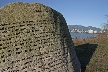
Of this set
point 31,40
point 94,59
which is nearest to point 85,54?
point 94,59

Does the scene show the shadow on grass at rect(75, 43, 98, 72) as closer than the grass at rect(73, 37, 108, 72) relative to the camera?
No

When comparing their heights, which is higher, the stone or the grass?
the stone

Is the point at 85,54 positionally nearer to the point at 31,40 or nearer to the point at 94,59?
the point at 94,59

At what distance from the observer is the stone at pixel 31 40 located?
11773 mm

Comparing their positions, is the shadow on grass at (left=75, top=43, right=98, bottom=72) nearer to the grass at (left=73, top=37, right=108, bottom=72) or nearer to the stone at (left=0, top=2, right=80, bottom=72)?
the grass at (left=73, top=37, right=108, bottom=72)

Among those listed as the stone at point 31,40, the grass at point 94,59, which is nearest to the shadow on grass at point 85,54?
the grass at point 94,59

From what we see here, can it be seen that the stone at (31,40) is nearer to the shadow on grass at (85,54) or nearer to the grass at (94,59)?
the grass at (94,59)

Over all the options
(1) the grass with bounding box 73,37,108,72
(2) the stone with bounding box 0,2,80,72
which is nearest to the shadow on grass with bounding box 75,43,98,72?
(1) the grass with bounding box 73,37,108,72

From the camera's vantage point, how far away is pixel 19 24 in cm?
1251

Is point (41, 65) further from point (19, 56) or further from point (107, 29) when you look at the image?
point (107, 29)

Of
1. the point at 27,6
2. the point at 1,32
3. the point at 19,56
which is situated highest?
the point at 27,6

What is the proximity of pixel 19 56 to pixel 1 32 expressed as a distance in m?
1.59

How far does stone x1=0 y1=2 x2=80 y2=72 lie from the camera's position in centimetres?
1177

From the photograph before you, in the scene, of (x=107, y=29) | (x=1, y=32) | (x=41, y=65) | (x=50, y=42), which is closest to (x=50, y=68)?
(x=41, y=65)
